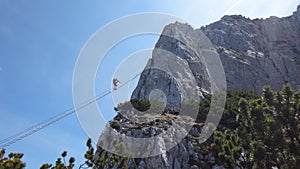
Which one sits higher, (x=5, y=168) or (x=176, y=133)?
(x=176, y=133)

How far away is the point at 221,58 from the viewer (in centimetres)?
7444

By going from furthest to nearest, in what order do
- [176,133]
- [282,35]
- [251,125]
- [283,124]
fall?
[282,35] < [176,133] < [251,125] < [283,124]

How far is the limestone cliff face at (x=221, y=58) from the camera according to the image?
3528 cm

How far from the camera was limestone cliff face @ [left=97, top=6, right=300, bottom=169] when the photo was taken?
35.3 m

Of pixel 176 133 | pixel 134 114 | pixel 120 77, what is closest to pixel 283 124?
pixel 120 77

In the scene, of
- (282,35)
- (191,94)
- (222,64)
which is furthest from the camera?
(282,35)

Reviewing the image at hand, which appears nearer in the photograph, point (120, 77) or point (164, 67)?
point (120, 77)

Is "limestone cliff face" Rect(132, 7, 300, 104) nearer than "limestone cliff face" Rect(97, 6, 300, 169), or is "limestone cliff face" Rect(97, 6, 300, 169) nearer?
"limestone cliff face" Rect(97, 6, 300, 169)

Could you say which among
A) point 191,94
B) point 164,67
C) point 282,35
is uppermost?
point 282,35

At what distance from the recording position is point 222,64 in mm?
72812

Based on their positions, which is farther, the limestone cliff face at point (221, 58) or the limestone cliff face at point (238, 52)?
the limestone cliff face at point (238, 52)

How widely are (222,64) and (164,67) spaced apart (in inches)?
760

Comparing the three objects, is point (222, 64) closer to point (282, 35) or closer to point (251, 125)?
point (282, 35)

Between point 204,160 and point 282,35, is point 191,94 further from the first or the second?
point 282,35
